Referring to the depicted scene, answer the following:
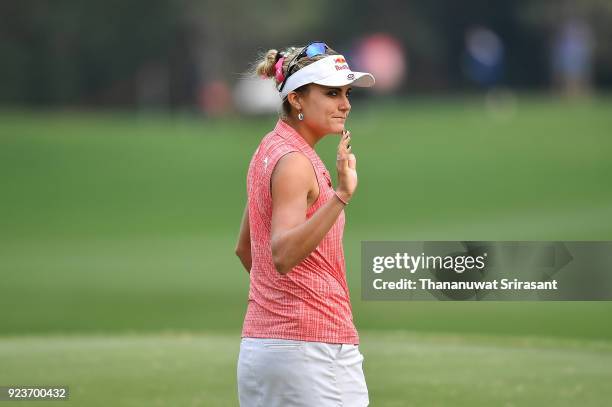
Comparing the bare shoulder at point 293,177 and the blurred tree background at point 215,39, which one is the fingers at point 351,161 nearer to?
the bare shoulder at point 293,177

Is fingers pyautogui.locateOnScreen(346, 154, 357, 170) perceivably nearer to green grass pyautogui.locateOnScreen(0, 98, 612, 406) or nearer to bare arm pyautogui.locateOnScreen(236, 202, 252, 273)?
bare arm pyautogui.locateOnScreen(236, 202, 252, 273)

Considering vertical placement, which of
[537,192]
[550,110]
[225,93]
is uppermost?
[225,93]

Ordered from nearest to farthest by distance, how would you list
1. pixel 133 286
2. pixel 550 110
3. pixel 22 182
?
pixel 133 286 < pixel 22 182 < pixel 550 110

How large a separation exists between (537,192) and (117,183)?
371 inches

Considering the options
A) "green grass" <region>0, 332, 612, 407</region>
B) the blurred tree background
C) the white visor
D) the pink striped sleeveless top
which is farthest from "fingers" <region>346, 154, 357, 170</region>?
the blurred tree background

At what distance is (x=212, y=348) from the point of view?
10430 mm

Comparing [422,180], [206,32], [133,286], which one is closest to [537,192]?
[422,180]

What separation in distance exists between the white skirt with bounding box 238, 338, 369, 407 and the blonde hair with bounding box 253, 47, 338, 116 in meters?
0.94

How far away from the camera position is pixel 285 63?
5.84m

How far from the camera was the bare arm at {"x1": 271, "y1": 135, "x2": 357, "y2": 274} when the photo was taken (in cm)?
534

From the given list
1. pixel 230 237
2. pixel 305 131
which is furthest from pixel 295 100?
pixel 230 237

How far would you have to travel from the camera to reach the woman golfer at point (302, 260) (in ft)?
17.7

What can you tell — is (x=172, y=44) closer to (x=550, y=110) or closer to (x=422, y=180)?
(x=550, y=110)

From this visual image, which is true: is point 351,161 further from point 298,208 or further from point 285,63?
point 285,63
